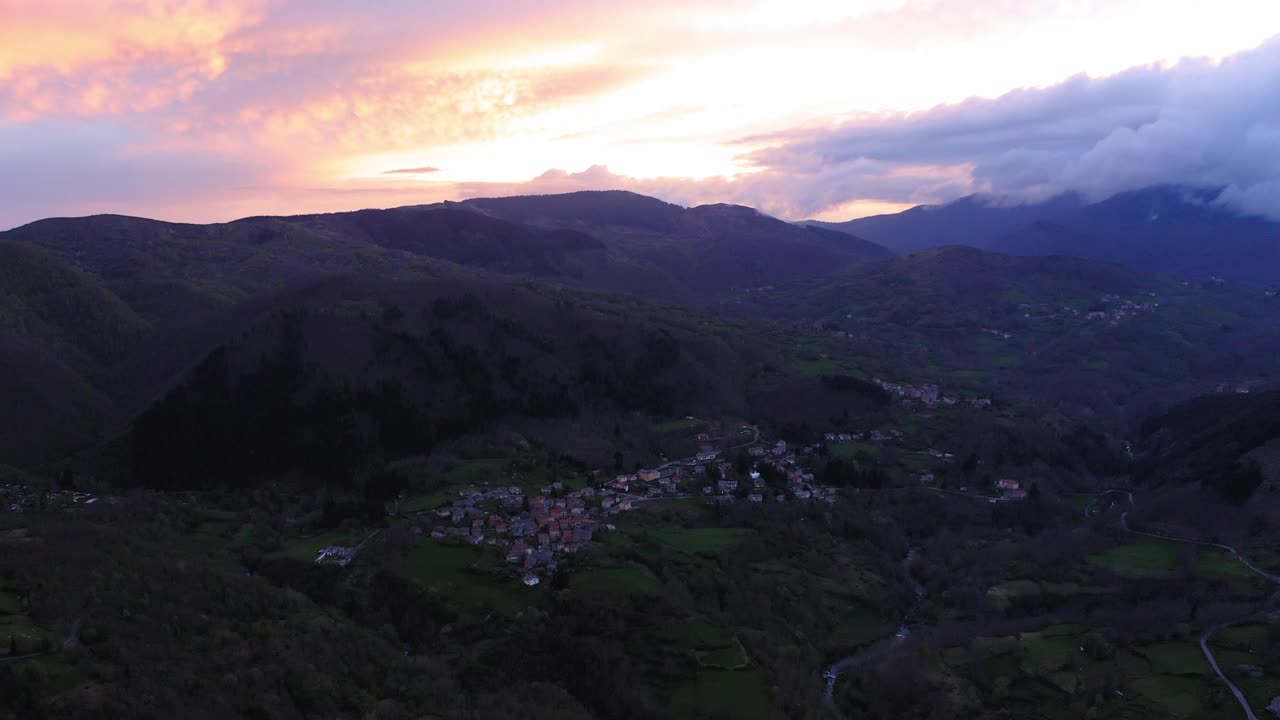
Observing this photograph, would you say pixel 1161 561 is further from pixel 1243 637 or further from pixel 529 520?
pixel 529 520

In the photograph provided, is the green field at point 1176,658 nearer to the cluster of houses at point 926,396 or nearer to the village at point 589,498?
the village at point 589,498

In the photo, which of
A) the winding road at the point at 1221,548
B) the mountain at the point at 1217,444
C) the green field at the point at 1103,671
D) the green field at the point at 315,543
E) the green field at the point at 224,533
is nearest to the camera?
the winding road at the point at 1221,548

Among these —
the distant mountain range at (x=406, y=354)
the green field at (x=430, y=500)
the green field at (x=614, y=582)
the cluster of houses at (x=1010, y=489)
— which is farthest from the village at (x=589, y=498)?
the cluster of houses at (x=1010, y=489)

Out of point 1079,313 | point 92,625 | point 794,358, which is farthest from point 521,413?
point 1079,313

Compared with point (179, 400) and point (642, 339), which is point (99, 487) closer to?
point (179, 400)

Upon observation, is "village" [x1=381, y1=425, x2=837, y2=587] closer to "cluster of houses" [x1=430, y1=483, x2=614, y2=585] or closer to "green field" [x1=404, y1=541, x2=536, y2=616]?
"cluster of houses" [x1=430, y1=483, x2=614, y2=585]

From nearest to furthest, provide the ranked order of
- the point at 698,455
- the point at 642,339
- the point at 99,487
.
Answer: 1. the point at 99,487
2. the point at 698,455
3. the point at 642,339

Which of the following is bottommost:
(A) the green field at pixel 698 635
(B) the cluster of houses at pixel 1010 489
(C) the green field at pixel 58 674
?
(B) the cluster of houses at pixel 1010 489

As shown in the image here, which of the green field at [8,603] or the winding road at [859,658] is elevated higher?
the green field at [8,603]
